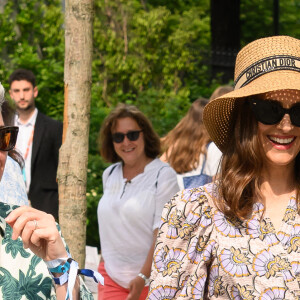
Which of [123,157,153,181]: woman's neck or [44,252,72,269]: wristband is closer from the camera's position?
[44,252,72,269]: wristband

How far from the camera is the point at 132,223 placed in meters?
5.13

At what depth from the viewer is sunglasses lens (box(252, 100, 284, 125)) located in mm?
3035

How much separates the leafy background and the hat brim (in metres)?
4.90

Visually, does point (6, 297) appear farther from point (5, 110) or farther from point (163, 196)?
point (163, 196)

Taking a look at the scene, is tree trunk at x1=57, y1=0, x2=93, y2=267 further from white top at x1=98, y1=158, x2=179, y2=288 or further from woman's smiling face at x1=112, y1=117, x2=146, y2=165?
woman's smiling face at x1=112, y1=117, x2=146, y2=165

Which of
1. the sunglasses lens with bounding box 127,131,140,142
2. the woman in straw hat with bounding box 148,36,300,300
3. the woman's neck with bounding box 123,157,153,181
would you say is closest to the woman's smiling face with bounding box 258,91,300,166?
the woman in straw hat with bounding box 148,36,300,300

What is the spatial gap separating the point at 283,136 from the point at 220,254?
54cm

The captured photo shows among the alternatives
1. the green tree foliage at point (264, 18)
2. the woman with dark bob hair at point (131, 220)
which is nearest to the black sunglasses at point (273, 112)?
the woman with dark bob hair at point (131, 220)

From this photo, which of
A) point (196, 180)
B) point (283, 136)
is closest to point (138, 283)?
point (196, 180)

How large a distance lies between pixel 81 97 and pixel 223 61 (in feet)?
34.2

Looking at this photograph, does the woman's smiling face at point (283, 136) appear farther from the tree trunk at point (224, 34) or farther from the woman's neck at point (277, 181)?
the tree trunk at point (224, 34)

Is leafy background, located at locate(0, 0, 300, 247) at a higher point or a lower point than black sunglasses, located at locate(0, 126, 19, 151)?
higher

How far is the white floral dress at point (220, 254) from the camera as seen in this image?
9.42 ft

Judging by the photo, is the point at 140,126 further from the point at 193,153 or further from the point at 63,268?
the point at 63,268
